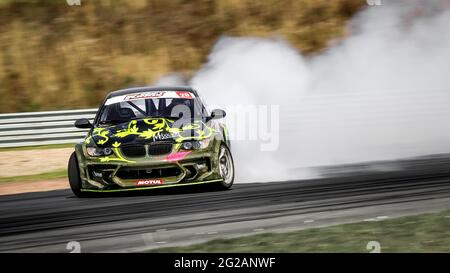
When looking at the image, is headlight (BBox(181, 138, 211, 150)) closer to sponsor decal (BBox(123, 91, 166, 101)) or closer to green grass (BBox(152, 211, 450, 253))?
sponsor decal (BBox(123, 91, 166, 101))

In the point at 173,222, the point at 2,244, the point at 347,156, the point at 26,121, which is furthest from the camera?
the point at 26,121

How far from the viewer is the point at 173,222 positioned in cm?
836

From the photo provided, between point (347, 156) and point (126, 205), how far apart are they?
579 centimetres

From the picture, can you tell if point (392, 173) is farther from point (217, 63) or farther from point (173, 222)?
point (217, 63)

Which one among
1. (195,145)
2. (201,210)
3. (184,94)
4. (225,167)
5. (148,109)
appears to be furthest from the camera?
(184,94)

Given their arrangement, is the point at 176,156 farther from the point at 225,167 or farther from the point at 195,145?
the point at 225,167

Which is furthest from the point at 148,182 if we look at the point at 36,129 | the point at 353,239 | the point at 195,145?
the point at 36,129

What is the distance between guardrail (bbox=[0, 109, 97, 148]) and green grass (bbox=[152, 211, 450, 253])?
38.4 ft

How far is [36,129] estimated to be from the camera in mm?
18719

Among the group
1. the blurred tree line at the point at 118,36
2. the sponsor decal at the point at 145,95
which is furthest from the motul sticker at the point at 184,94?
the blurred tree line at the point at 118,36

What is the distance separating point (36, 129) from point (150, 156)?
9364 mm
